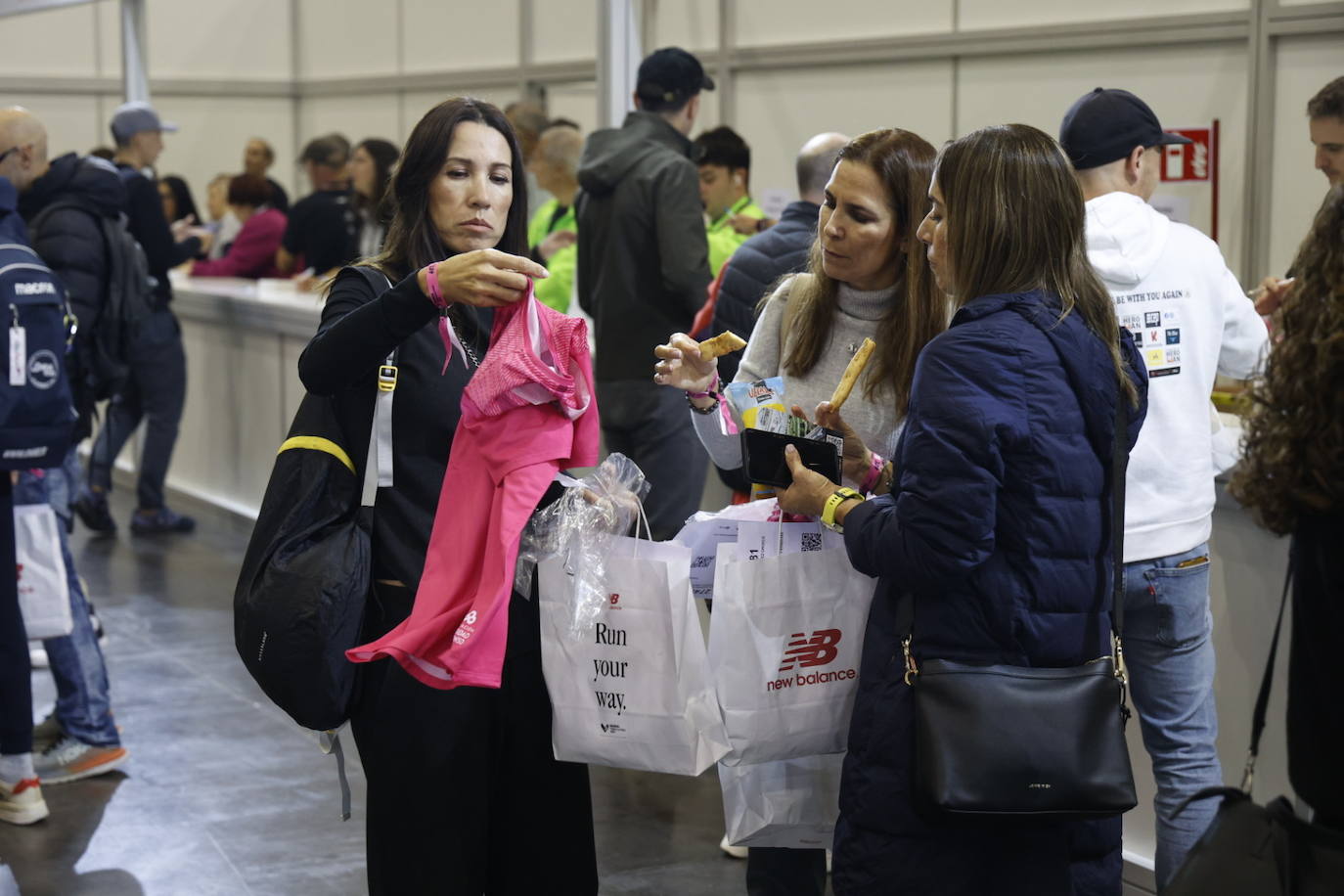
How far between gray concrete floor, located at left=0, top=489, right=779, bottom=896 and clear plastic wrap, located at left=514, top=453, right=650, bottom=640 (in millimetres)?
1508

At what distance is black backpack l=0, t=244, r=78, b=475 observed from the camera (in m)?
3.70

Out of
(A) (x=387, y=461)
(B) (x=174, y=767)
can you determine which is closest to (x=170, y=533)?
(B) (x=174, y=767)

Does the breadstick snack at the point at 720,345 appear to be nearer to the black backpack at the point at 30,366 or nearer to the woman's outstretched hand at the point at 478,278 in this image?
the woman's outstretched hand at the point at 478,278

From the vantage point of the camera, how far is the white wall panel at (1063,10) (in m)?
5.48

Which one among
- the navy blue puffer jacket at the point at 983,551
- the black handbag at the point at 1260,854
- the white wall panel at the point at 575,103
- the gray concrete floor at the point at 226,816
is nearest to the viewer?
the black handbag at the point at 1260,854

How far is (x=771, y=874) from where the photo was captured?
2.86 metres

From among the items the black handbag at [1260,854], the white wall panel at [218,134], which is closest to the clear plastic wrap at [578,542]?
the black handbag at [1260,854]

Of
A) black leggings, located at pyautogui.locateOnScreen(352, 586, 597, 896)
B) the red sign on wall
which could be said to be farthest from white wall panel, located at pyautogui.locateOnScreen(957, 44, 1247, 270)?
black leggings, located at pyautogui.locateOnScreen(352, 586, 597, 896)

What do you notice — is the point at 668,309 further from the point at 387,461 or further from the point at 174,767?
the point at 387,461

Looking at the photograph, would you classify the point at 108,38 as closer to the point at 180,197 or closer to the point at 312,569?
the point at 180,197

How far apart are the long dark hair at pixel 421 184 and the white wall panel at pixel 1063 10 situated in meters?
3.79

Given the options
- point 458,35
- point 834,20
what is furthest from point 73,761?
point 458,35

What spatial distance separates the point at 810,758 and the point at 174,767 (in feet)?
8.57

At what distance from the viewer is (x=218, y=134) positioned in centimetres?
1268
